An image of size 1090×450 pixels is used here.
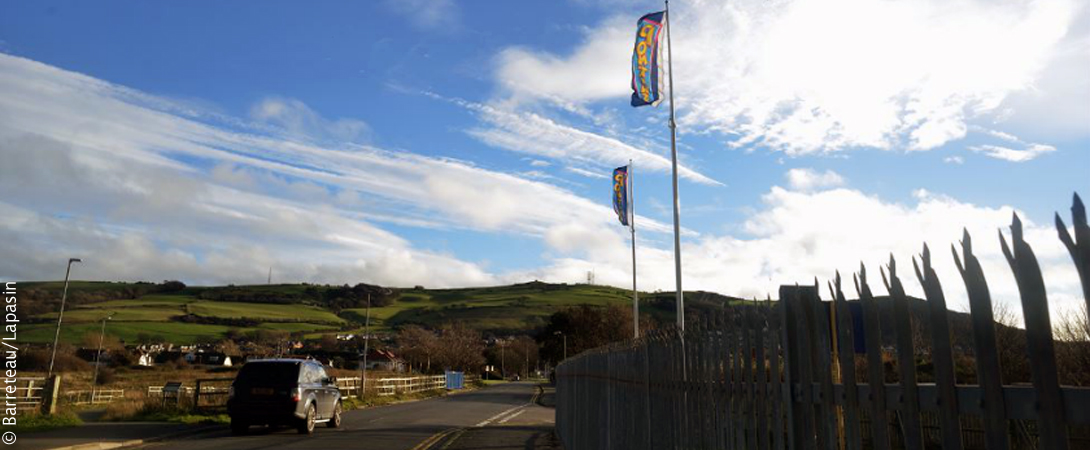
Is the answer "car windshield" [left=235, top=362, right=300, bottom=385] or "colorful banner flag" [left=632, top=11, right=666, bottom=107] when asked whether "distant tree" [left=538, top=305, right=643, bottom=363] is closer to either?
"car windshield" [left=235, top=362, right=300, bottom=385]

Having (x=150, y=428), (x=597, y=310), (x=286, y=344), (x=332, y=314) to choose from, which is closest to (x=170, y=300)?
(x=332, y=314)

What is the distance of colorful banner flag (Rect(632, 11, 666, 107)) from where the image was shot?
1833 cm

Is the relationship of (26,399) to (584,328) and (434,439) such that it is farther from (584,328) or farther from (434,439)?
(584,328)

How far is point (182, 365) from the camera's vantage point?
90.6 metres

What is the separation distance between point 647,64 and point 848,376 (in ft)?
53.5

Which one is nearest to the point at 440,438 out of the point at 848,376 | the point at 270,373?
the point at 270,373

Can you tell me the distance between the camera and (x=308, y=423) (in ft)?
62.6

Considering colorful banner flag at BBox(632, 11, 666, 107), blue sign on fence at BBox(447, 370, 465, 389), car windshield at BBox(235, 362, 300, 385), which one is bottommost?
blue sign on fence at BBox(447, 370, 465, 389)

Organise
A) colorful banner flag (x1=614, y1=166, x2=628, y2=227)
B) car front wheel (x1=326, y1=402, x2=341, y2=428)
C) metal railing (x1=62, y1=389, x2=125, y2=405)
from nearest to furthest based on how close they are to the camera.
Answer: car front wheel (x1=326, y1=402, x2=341, y2=428)
colorful banner flag (x1=614, y1=166, x2=628, y2=227)
metal railing (x1=62, y1=389, x2=125, y2=405)

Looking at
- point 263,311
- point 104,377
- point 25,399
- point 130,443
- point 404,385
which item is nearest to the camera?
point 130,443

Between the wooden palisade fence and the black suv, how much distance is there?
14.2 meters

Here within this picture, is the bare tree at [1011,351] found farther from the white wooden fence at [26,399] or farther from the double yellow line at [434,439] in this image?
the white wooden fence at [26,399]

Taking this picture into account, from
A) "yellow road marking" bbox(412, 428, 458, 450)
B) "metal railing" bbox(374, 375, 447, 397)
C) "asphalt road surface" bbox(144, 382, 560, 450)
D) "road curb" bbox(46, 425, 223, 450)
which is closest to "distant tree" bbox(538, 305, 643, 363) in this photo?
"metal railing" bbox(374, 375, 447, 397)

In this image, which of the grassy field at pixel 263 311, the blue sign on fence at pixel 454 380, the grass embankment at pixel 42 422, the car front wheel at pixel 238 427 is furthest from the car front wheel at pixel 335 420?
the grassy field at pixel 263 311
